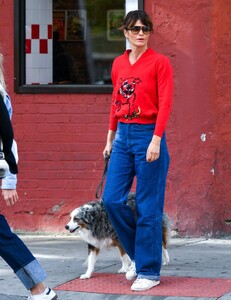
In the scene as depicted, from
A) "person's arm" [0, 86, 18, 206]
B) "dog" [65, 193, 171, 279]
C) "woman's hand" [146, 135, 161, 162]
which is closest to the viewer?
"person's arm" [0, 86, 18, 206]

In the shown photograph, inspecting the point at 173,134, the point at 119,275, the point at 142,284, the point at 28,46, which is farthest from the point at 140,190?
the point at 28,46

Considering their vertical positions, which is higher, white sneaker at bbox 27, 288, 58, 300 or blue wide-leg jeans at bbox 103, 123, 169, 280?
blue wide-leg jeans at bbox 103, 123, 169, 280

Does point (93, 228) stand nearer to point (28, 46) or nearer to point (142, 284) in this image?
point (142, 284)

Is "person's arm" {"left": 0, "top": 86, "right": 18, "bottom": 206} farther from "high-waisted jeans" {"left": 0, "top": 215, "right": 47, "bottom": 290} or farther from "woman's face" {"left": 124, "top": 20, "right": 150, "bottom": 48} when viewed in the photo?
"woman's face" {"left": 124, "top": 20, "right": 150, "bottom": 48}

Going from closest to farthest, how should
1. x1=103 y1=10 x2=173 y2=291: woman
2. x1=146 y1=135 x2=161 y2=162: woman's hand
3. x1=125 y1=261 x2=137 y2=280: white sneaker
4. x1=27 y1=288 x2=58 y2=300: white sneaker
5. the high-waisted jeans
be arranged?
1. the high-waisted jeans
2. x1=27 y1=288 x2=58 y2=300: white sneaker
3. x1=146 y1=135 x2=161 y2=162: woman's hand
4. x1=103 y1=10 x2=173 y2=291: woman
5. x1=125 y1=261 x2=137 y2=280: white sneaker

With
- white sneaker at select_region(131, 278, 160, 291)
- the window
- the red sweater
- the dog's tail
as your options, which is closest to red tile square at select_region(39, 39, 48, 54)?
the window

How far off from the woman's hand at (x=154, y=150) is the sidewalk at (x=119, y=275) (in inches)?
40.7

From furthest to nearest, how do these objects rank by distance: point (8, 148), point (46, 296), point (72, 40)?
point (72, 40), point (46, 296), point (8, 148)

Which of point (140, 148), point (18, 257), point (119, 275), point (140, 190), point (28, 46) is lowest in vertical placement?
point (119, 275)

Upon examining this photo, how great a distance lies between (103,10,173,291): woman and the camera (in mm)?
6770

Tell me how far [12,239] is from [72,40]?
13.2ft

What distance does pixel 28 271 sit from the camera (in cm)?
630

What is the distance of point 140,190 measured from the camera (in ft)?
22.5

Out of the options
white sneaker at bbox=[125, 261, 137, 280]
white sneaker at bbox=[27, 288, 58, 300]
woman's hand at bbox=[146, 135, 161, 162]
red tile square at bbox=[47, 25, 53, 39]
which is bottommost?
white sneaker at bbox=[125, 261, 137, 280]
